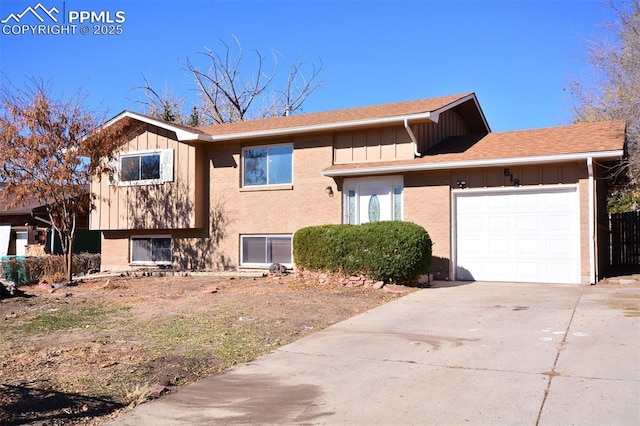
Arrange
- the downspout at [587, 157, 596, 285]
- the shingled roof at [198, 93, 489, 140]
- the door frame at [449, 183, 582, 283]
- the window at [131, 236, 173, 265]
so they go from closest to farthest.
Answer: the downspout at [587, 157, 596, 285] < the door frame at [449, 183, 582, 283] < the shingled roof at [198, 93, 489, 140] < the window at [131, 236, 173, 265]

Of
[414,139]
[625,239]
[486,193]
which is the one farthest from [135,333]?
[625,239]

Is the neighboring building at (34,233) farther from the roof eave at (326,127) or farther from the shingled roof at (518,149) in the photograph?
the shingled roof at (518,149)

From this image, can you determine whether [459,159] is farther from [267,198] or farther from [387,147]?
[267,198]

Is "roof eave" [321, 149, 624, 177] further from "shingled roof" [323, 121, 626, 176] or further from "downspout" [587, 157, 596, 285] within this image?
"downspout" [587, 157, 596, 285]

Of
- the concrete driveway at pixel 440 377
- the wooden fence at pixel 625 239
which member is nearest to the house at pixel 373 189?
the wooden fence at pixel 625 239

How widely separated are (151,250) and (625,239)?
15.2 metres

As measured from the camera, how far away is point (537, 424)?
4.37m

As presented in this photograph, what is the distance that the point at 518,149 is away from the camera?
13.4 metres

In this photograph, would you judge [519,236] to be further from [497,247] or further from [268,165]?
[268,165]

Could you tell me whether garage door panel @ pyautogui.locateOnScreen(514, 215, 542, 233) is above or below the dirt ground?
above

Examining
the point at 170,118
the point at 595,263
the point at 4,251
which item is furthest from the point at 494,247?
the point at 170,118

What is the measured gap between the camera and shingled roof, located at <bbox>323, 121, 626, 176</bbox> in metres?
12.3

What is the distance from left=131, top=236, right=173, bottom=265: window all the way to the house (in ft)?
0.12

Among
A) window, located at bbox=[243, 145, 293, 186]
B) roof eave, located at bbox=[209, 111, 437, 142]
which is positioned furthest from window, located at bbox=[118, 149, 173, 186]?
window, located at bbox=[243, 145, 293, 186]
